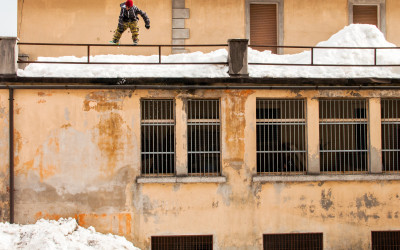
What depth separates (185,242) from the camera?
1146cm

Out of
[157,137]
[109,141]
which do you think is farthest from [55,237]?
Answer: [157,137]

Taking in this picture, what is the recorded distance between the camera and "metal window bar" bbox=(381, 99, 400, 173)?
472 inches

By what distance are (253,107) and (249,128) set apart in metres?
0.59

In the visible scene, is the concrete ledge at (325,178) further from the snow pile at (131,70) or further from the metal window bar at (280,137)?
the snow pile at (131,70)

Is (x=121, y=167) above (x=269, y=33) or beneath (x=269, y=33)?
beneath

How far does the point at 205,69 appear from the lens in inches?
A: 462

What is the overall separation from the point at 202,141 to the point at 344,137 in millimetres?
4057

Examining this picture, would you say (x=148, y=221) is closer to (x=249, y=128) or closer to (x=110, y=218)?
(x=110, y=218)

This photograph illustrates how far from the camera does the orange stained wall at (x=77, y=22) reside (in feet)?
47.7

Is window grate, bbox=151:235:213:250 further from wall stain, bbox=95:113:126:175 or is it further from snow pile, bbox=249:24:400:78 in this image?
snow pile, bbox=249:24:400:78

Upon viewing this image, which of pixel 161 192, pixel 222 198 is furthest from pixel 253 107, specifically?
pixel 161 192

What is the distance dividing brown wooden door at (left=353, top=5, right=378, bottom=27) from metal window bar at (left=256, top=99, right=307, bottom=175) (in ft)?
18.4

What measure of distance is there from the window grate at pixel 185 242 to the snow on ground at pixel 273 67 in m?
4.42

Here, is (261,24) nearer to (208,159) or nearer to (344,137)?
(344,137)
